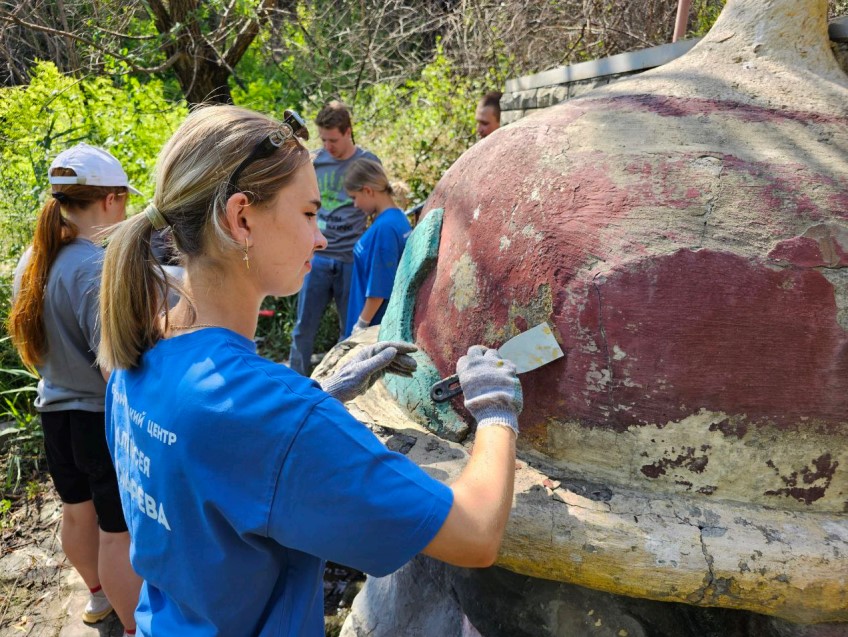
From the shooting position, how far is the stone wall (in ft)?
6.77

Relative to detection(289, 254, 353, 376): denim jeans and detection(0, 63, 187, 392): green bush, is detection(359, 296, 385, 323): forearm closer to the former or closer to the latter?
detection(289, 254, 353, 376): denim jeans

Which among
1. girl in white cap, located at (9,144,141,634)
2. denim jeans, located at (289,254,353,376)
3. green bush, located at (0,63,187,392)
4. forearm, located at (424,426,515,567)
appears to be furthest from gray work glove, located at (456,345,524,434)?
green bush, located at (0,63,187,392)

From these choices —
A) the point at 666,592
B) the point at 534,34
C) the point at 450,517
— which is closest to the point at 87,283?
the point at 450,517

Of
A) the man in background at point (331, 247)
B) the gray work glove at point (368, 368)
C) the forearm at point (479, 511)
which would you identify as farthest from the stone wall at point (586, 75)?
the forearm at point (479, 511)

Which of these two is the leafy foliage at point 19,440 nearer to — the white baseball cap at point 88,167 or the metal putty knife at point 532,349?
the white baseball cap at point 88,167

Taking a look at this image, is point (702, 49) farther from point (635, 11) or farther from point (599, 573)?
point (635, 11)

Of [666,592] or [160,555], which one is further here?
[666,592]

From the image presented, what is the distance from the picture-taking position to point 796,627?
1.50m

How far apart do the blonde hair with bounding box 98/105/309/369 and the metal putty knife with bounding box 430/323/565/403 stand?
70cm

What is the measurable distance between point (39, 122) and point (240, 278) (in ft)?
15.1

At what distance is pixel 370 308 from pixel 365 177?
745 millimetres

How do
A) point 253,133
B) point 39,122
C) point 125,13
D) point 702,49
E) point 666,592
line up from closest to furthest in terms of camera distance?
1. point 253,133
2. point 666,592
3. point 702,49
4. point 39,122
5. point 125,13

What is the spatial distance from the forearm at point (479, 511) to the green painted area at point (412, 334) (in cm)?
65

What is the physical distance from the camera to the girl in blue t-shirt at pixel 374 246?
3.56m
